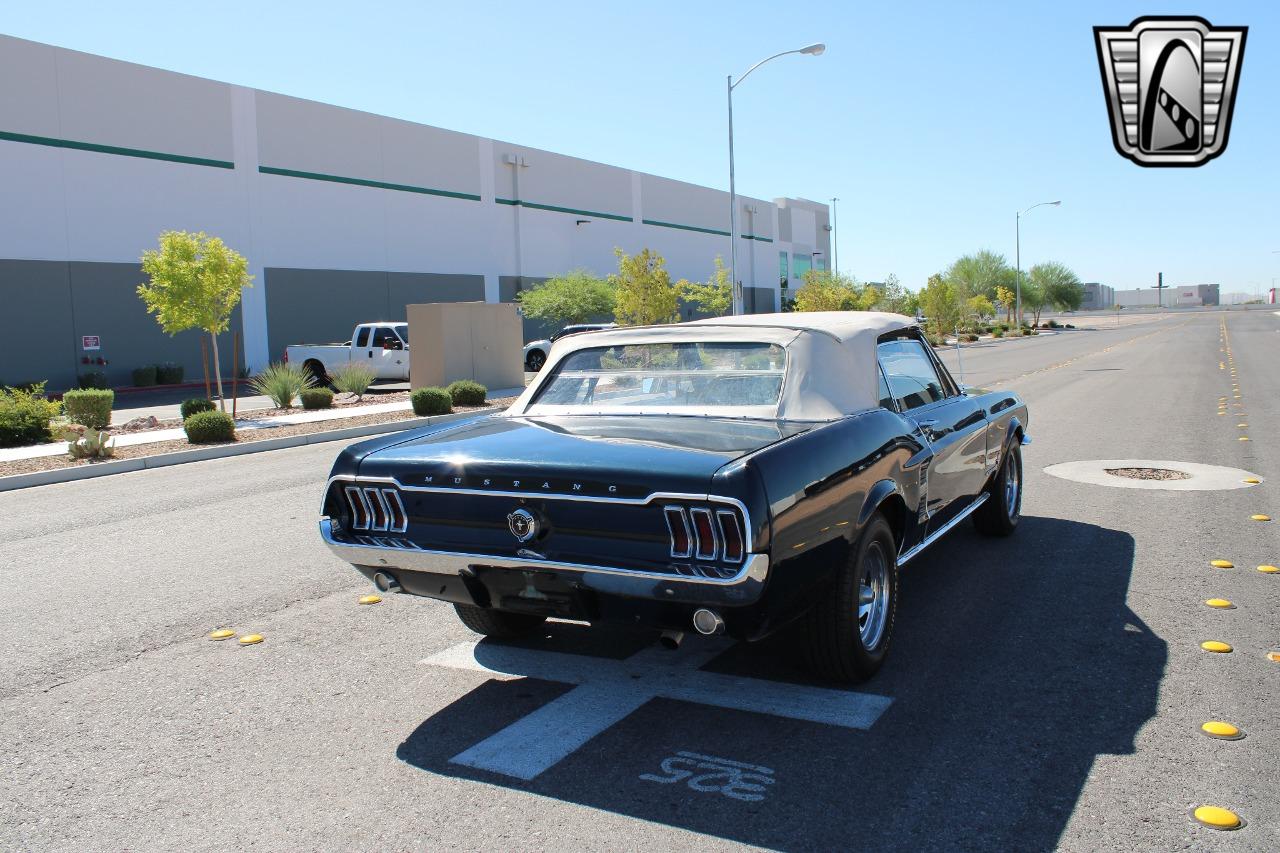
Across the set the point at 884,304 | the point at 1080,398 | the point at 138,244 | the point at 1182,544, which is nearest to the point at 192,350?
the point at 138,244

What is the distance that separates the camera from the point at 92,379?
29406mm

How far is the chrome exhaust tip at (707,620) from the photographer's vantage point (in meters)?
3.55

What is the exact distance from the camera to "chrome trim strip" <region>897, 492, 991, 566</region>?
4871 millimetres

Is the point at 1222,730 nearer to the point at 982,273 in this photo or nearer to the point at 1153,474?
the point at 1153,474

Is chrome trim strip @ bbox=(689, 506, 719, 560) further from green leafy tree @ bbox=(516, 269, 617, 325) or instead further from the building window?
the building window

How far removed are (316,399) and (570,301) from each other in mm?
22634

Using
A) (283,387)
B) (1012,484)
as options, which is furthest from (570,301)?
(1012,484)

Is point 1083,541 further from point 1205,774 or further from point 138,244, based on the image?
point 138,244

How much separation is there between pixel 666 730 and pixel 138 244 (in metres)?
31.7

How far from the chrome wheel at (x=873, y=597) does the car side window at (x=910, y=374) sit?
1.06 meters

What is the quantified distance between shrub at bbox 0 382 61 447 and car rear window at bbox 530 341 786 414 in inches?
555

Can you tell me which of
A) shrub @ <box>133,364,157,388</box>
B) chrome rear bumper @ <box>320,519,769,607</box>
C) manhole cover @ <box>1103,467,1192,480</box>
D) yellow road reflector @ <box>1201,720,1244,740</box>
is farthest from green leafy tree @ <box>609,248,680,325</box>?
yellow road reflector @ <box>1201,720,1244,740</box>

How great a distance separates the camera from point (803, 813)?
3.27 m

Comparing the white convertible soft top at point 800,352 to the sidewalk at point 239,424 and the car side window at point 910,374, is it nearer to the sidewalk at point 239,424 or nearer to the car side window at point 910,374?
the car side window at point 910,374
